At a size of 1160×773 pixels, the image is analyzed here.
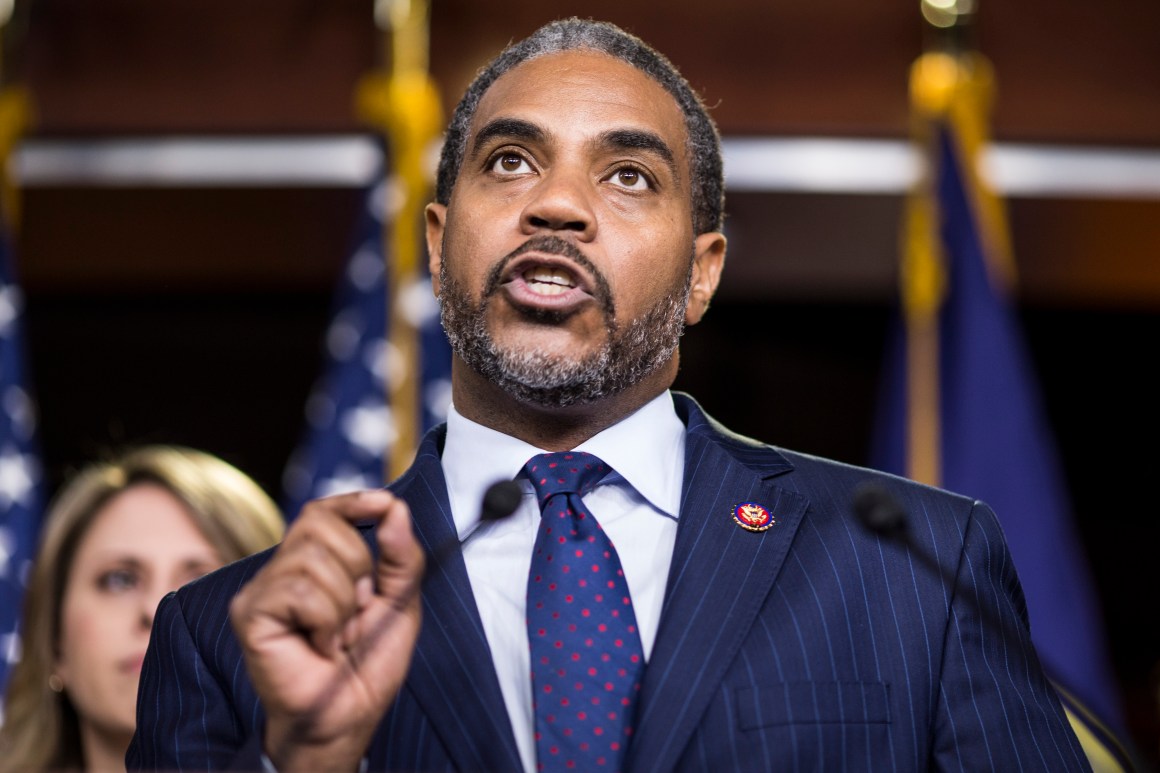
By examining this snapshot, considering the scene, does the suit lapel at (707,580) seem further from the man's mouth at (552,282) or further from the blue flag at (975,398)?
the blue flag at (975,398)

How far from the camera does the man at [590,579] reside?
3.59ft

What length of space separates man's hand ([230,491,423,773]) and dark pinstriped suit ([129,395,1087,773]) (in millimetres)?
50

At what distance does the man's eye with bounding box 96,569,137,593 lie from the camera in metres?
2.40

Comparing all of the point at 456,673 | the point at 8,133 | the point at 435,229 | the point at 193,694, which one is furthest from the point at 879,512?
the point at 8,133

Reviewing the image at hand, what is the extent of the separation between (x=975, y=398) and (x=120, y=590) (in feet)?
5.44

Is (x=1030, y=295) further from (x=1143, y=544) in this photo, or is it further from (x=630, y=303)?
(x=630, y=303)

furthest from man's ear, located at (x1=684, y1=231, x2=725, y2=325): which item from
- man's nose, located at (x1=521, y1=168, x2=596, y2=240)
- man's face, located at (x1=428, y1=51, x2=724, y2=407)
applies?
man's nose, located at (x1=521, y1=168, x2=596, y2=240)

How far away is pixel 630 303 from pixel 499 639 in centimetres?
35

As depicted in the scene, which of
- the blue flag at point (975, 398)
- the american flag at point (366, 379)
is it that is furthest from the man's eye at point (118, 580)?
the blue flag at point (975, 398)

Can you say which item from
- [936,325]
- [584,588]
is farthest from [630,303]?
[936,325]

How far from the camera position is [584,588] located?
1.26 m

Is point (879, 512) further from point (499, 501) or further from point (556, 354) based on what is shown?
point (556, 354)

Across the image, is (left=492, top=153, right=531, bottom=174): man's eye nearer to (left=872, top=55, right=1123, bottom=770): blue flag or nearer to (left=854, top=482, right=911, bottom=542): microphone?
(left=854, top=482, right=911, bottom=542): microphone

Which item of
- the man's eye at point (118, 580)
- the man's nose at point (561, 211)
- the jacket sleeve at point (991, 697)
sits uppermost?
the man's nose at point (561, 211)
